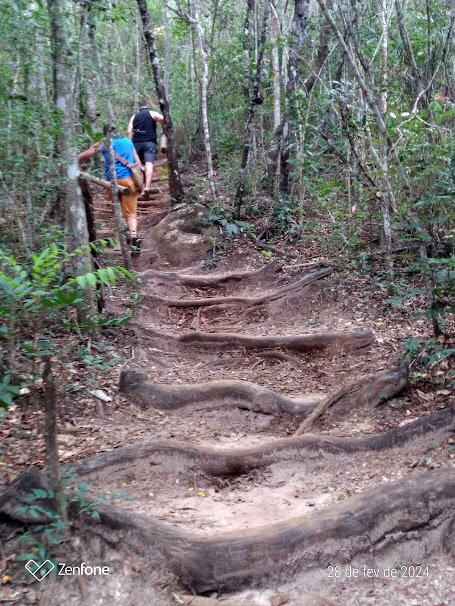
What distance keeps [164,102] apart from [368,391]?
731cm

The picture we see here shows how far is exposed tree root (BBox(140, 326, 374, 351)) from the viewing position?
564cm

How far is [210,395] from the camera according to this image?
4.78m

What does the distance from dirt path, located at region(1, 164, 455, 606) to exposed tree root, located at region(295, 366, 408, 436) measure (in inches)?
0.5

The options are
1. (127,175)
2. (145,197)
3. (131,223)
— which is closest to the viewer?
(127,175)

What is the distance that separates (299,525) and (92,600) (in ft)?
3.67

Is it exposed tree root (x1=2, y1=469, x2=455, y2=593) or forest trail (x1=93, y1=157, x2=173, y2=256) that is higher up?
forest trail (x1=93, y1=157, x2=173, y2=256)

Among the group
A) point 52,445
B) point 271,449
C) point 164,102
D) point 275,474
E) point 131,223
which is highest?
point 164,102

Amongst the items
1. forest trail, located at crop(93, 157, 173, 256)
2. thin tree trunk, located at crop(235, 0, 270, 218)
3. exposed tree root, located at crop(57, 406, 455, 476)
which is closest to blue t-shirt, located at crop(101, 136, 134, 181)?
forest trail, located at crop(93, 157, 173, 256)

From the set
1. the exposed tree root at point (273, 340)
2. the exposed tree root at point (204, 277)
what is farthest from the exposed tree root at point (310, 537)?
the exposed tree root at point (204, 277)

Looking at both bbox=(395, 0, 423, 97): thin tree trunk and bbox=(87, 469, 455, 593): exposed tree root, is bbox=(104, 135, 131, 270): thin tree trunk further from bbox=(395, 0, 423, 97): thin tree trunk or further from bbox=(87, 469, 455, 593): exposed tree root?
bbox=(87, 469, 455, 593): exposed tree root

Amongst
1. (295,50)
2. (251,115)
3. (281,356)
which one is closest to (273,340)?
(281,356)

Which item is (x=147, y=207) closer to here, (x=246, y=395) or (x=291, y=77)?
(x=291, y=77)

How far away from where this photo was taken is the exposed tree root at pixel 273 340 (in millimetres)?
5645

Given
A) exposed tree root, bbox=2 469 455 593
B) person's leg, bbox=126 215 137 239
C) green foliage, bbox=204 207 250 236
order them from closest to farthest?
exposed tree root, bbox=2 469 455 593 → person's leg, bbox=126 215 137 239 → green foliage, bbox=204 207 250 236
